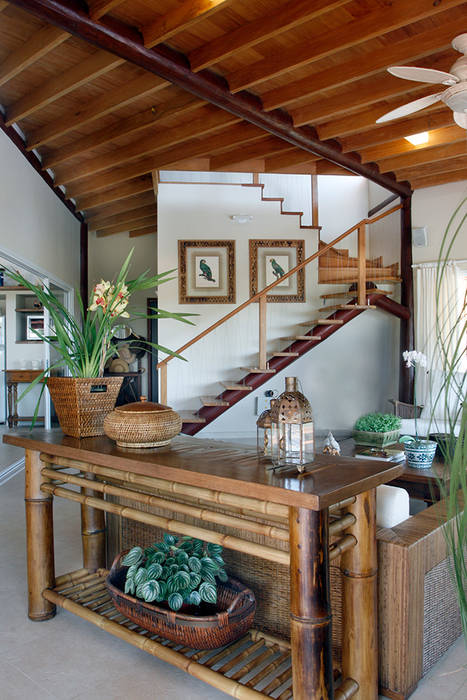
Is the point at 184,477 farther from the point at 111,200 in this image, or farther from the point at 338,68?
the point at 111,200

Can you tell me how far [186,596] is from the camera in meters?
2.08

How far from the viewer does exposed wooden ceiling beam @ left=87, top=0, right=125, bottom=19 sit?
356 cm

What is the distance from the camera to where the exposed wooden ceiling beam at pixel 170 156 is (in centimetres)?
584

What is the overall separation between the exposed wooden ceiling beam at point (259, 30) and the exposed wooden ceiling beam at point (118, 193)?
300cm

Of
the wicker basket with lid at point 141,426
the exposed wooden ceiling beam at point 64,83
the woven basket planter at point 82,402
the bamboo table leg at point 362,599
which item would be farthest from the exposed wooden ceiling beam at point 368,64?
the bamboo table leg at point 362,599

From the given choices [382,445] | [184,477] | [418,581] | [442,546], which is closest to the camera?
[184,477]

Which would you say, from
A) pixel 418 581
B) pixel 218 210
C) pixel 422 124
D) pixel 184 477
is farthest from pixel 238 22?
pixel 418 581

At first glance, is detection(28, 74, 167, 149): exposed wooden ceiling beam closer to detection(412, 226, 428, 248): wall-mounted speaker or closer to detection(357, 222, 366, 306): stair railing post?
detection(357, 222, 366, 306): stair railing post

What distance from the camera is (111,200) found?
7.57 m

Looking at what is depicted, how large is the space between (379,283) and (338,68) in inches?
137

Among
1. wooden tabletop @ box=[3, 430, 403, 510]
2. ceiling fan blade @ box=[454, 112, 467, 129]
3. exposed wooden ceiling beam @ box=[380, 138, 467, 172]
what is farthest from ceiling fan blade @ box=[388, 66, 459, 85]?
wooden tabletop @ box=[3, 430, 403, 510]

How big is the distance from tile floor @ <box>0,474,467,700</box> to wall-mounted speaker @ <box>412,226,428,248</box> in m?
5.95

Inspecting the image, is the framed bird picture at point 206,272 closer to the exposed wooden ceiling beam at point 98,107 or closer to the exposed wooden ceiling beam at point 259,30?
the exposed wooden ceiling beam at point 98,107

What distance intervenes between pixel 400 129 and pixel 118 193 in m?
3.85
